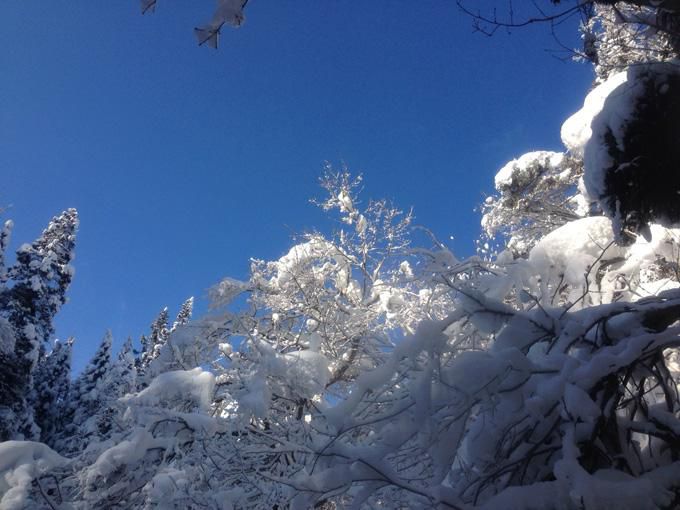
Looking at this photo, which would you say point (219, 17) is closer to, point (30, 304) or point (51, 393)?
point (30, 304)

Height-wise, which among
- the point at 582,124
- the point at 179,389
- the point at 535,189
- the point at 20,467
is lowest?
the point at 20,467

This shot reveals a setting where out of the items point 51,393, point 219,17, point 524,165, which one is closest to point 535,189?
point 524,165

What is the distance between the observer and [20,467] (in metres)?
5.00

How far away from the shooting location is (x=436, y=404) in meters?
2.05

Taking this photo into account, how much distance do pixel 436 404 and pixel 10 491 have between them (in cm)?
497

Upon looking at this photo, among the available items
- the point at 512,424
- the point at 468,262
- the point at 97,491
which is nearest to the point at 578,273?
the point at 468,262

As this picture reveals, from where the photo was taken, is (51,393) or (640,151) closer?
(640,151)

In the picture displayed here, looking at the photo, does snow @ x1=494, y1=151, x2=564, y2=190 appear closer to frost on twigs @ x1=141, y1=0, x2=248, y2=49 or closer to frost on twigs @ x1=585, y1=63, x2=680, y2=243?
frost on twigs @ x1=585, y1=63, x2=680, y2=243

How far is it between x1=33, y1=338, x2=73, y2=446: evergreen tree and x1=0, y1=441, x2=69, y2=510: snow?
794 inches

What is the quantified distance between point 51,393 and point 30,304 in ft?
25.0

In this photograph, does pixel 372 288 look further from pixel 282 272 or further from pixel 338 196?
pixel 338 196

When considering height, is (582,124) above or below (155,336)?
below

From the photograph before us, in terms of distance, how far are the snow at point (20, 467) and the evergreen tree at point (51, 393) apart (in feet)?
66.2

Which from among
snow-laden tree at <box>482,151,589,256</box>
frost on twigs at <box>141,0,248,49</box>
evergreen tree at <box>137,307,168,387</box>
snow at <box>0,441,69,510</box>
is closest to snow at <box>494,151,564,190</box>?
snow-laden tree at <box>482,151,589,256</box>
